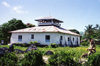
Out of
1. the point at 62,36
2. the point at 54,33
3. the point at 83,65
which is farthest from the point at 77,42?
the point at 83,65

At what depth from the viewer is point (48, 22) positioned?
31047mm

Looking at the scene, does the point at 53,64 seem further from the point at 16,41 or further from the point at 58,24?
the point at 58,24

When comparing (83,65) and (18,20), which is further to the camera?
(18,20)

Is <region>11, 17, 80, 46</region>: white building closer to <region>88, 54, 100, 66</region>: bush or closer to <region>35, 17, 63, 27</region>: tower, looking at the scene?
<region>35, 17, 63, 27</region>: tower

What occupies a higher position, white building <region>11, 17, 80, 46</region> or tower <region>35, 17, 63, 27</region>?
tower <region>35, 17, 63, 27</region>

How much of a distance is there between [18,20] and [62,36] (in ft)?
52.5

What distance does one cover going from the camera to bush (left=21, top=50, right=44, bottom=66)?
6.96 meters

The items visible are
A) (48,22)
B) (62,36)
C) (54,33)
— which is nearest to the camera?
(54,33)

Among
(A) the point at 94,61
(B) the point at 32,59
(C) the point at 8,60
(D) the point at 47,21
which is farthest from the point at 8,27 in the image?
(A) the point at 94,61

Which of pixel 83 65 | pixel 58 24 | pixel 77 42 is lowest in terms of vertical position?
pixel 77 42

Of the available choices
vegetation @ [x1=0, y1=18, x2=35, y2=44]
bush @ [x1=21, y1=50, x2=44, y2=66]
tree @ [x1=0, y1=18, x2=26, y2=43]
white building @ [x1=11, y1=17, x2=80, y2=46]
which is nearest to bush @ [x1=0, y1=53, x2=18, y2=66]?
bush @ [x1=21, y1=50, x2=44, y2=66]

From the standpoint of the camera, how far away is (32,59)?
7121 mm

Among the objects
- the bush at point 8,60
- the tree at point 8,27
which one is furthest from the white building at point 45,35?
the bush at point 8,60

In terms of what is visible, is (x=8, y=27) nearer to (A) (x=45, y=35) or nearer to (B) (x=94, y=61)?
(A) (x=45, y=35)
